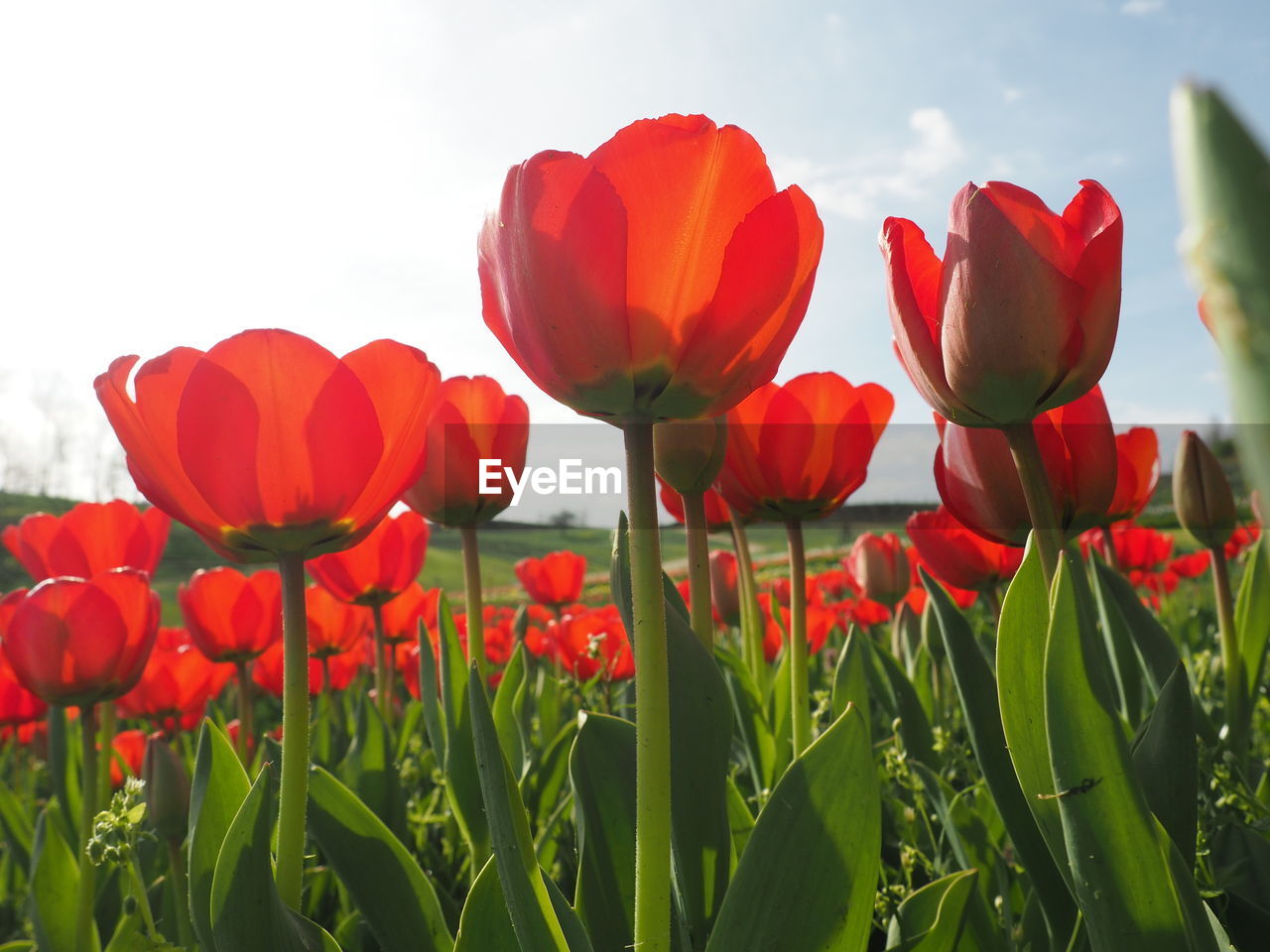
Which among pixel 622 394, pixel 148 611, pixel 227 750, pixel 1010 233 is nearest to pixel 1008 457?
pixel 1010 233

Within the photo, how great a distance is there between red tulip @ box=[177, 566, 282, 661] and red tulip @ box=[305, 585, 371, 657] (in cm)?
54

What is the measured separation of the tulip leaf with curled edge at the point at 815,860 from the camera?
0.52 m

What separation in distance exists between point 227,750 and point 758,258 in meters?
0.61

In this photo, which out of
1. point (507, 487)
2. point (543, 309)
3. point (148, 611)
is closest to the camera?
point (543, 309)

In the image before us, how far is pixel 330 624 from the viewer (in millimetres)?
2217

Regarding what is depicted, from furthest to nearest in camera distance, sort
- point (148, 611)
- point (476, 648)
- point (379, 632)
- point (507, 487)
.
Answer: point (379, 632)
point (148, 611)
point (507, 487)
point (476, 648)

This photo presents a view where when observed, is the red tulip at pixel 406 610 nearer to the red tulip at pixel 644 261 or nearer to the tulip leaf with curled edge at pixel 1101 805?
the red tulip at pixel 644 261

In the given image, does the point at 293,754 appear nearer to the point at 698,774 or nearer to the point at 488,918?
the point at 488,918

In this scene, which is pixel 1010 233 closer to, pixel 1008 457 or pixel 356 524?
pixel 1008 457

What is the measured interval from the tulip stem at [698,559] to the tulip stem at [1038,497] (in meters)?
0.31

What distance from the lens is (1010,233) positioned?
0.58m

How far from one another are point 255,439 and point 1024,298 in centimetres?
57

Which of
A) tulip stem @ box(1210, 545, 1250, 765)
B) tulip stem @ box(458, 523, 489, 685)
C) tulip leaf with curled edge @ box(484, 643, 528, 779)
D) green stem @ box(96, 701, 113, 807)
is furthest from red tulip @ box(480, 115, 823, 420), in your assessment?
green stem @ box(96, 701, 113, 807)

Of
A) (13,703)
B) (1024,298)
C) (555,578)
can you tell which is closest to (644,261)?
(1024,298)
